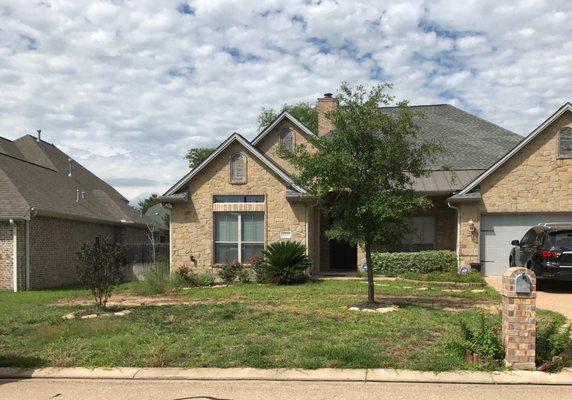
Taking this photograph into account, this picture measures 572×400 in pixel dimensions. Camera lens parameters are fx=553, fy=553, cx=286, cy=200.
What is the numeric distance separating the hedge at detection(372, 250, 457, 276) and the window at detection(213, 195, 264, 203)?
4.68m

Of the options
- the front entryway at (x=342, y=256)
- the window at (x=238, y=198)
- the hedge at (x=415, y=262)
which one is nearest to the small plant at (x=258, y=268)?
the window at (x=238, y=198)

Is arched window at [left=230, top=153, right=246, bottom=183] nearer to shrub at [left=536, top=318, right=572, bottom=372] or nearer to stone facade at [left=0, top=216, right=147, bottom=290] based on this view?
stone facade at [left=0, top=216, right=147, bottom=290]

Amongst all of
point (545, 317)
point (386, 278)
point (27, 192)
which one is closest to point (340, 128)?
point (545, 317)

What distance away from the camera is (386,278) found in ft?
62.2

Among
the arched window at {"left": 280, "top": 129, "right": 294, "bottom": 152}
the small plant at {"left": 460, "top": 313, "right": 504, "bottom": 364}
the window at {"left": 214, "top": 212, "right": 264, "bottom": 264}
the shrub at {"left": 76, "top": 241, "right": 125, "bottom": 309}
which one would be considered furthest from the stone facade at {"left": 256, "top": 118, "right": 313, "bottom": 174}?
the small plant at {"left": 460, "top": 313, "right": 504, "bottom": 364}

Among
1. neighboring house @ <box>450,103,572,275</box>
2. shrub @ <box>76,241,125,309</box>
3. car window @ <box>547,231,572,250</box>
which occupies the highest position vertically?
neighboring house @ <box>450,103,572,275</box>

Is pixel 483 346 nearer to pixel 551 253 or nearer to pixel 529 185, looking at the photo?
pixel 551 253

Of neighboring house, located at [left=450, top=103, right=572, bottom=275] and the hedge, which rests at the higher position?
neighboring house, located at [left=450, top=103, right=572, bottom=275]

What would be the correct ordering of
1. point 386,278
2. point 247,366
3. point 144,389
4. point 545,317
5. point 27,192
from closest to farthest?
point 144,389 → point 247,366 → point 545,317 → point 386,278 → point 27,192

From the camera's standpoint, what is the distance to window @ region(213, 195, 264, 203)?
1992cm

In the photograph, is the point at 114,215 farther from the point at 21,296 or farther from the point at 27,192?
the point at 21,296

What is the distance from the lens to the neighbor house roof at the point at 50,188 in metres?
20.0

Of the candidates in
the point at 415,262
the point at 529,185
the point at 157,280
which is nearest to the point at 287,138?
the point at 415,262

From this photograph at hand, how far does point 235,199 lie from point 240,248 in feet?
5.84
